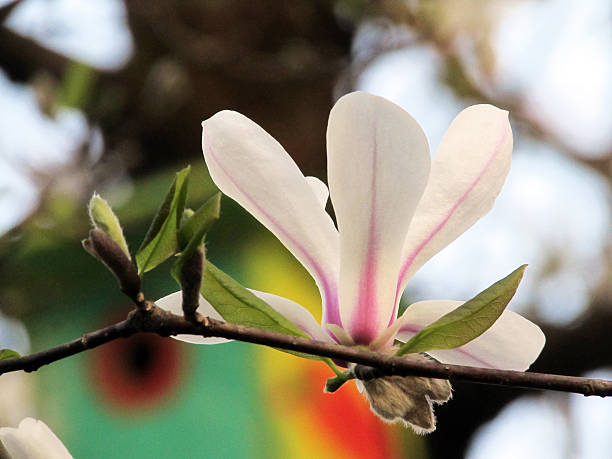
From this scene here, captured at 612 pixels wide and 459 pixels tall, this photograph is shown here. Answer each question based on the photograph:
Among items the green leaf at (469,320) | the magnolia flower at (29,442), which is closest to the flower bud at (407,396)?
the green leaf at (469,320)

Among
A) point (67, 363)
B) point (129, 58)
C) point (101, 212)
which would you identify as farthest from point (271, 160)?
point (129, 58)

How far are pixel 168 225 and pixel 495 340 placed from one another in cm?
15

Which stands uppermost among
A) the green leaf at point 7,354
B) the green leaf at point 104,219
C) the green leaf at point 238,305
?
the green leaf at point 104,219

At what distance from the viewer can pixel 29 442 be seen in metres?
0.31

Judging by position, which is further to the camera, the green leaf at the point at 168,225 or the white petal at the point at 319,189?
the white petal at the point at 319,189

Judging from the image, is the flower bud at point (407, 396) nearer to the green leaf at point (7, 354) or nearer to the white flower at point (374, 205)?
the white flower at point (374, 205)

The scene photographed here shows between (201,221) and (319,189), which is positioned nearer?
(201,221)

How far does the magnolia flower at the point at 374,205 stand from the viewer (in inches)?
12.3

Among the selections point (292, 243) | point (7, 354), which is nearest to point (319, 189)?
point (292, 243)

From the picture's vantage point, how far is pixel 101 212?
0.93ft

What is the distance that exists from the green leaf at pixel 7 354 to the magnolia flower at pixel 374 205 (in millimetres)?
62

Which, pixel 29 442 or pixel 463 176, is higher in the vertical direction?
pixel 463 176

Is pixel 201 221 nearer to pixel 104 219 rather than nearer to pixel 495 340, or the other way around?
pixel 104 219

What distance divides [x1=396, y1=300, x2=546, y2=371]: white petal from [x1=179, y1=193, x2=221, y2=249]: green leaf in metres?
0.11
